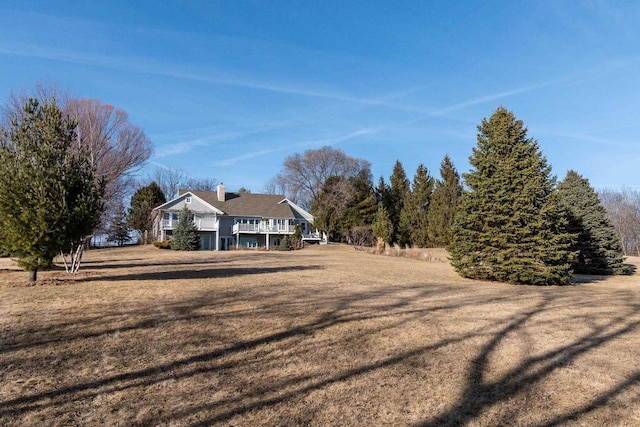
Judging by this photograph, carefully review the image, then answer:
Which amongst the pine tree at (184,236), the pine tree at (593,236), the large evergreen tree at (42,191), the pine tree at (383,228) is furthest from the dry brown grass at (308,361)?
the pine tree at (184,236)

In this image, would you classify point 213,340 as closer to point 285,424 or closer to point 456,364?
point 285,424

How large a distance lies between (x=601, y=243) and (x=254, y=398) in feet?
71.8

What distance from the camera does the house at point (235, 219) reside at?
4109cm

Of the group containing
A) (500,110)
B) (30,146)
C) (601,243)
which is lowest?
(601,243)

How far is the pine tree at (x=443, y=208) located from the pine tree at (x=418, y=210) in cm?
96

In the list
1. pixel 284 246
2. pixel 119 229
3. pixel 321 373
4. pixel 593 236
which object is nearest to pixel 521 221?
pixel 593 236

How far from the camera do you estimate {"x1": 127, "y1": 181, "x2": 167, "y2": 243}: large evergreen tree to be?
41.5 metres

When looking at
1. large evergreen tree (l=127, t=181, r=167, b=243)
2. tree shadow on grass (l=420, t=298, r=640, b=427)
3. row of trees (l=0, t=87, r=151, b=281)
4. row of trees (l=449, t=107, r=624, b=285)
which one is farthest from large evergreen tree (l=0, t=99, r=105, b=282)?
large evergreen tree (l=127, t=181, r=167, b=243)

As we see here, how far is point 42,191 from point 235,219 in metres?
34.7

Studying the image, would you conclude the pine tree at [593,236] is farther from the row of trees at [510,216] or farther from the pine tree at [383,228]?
the pine tree at [383,228]

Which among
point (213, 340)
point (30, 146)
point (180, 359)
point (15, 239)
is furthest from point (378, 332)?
point (30, 146)

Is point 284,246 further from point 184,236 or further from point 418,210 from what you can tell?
point 418,210

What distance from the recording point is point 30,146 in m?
10.5

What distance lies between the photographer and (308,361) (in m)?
5.17
